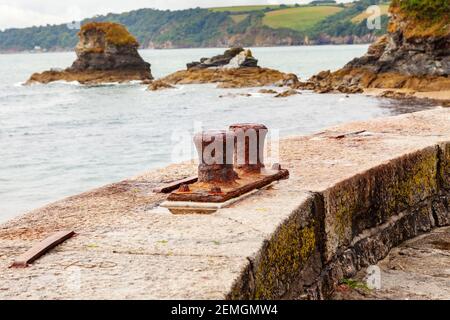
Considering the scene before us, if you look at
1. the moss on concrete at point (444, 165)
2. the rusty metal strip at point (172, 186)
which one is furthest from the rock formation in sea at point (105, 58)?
the rusty metal strip at point (172, 186)

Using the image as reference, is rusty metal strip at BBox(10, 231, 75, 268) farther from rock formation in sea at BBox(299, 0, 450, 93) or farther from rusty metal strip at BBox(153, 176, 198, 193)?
rock formation in sea at BBox(299, 0, 450, 93)

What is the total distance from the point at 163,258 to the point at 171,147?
1877 cm

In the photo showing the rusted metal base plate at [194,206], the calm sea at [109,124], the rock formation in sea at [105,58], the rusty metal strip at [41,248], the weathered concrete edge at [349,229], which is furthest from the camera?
the rock formation in sea at [105,58]

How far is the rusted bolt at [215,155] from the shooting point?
4.02m

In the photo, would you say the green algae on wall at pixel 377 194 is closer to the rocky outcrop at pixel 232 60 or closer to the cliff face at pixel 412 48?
the cliff face at pixel 412 48

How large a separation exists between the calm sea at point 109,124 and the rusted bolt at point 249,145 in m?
7.92

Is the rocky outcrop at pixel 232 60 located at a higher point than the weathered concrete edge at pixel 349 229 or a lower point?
lower

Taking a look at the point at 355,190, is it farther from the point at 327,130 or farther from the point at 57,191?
the point at 57,191

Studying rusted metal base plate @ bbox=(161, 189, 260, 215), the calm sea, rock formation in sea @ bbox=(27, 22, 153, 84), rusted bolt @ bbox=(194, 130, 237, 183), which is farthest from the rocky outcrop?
rusted metal base plate @ bbox=(161, 189, 260, 215)

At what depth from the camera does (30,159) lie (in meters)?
20.0

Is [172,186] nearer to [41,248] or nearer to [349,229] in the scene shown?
[349,229]

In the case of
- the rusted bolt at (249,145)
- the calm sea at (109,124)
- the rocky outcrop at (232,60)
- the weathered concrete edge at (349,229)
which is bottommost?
the calm sea at (109,124)
